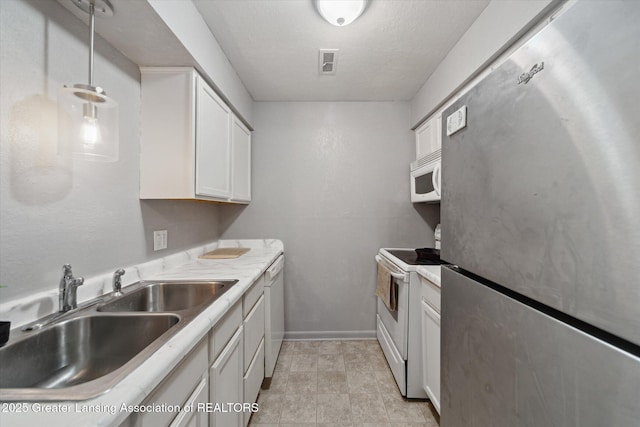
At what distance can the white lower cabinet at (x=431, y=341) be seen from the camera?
1.46m

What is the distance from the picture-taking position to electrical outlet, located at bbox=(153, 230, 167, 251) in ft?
5.06

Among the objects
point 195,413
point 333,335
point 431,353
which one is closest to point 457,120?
point 195,413

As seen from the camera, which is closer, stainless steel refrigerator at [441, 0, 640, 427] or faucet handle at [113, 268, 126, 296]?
stainless steel refrigerator at [441, 0, 640, 427]

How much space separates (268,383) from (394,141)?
96.8 inches

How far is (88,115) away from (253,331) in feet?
4.41

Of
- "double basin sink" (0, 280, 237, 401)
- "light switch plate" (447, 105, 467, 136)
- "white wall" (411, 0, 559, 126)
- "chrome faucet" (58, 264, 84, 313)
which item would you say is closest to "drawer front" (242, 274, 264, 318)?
"double basin sink" (0, 280, 237, 401)

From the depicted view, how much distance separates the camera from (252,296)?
153 centimetres

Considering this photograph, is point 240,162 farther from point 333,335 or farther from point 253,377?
point 333,335

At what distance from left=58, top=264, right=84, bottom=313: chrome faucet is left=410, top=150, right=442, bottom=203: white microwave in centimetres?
203

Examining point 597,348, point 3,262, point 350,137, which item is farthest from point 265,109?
point 597,348

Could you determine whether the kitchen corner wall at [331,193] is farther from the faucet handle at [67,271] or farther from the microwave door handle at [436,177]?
the faucet handle at [67,271]

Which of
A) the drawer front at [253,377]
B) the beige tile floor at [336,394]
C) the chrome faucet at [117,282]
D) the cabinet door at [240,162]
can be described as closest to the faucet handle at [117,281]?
the chrome faucet at [117,282]

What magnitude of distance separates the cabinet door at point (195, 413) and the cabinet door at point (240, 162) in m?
1.40

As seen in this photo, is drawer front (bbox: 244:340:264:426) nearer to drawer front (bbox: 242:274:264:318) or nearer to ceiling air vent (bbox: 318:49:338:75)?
drawer front (bbox: 242:274:264:318)
